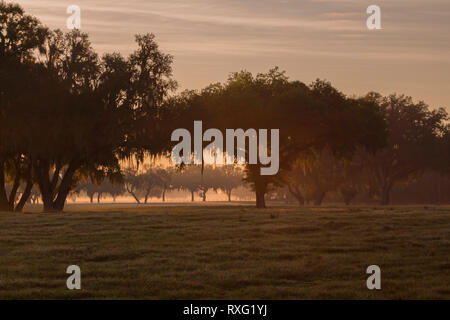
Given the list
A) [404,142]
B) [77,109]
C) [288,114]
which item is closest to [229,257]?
[77,109]

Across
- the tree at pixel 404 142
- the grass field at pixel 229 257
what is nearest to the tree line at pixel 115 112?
the grass field at pixel 229 257

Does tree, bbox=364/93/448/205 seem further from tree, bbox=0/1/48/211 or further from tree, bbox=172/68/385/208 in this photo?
tree, bbox=0/1/48/211

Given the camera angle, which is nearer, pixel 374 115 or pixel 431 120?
pixel 374 115

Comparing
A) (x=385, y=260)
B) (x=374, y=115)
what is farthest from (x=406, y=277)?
(x=374, y=115)

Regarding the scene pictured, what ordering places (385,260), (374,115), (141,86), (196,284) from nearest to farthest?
(196,284)
(385,260)
(141,86)
(374,115)

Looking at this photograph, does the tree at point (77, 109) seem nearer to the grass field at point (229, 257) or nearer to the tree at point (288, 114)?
the tree at point (288, 114)

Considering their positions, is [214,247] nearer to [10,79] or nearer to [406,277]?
A: [406,277]

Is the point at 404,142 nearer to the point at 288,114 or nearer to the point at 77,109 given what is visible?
the point at 288,114

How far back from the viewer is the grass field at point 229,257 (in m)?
15.6

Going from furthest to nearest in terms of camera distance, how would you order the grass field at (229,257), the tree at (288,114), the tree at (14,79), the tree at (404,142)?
the tree at (404,142)
the tree at (288,114)
the tree at (14,79)
the grass field at (229,257)

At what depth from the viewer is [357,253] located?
20.8m

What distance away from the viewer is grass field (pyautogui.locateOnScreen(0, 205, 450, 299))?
15.6 m

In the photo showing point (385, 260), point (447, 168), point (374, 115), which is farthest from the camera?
point (447, 168)

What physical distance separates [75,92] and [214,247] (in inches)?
1157
